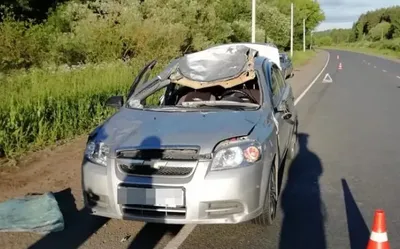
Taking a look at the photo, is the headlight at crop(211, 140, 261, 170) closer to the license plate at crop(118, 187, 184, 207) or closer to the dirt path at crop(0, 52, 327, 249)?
the license plate at crop(118, 187, 184, 207)

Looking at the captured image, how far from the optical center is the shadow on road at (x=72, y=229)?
4.35m

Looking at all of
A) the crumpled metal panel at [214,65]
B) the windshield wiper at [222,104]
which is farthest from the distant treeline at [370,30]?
the windshield wiper at [222,104]

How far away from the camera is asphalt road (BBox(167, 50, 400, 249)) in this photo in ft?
14.6

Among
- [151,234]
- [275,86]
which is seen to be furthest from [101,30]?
[151,234]

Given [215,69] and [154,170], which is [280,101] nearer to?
[215,69]

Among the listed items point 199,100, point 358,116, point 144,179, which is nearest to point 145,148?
point 144,179

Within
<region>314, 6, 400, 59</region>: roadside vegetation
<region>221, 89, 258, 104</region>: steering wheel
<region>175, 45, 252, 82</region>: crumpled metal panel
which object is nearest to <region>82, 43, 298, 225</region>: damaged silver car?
<region>221, 89, 258, 104</region>: steering wheel

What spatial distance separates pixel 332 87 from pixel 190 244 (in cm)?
1792

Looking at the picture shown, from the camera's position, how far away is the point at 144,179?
161 inches

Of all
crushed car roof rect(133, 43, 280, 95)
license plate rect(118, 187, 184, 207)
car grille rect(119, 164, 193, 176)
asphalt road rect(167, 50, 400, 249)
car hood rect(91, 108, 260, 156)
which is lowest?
asphalt road rect(167, 50, 400, 249)

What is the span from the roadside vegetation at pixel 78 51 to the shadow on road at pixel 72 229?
2.44m

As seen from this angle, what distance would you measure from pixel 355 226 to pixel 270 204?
2.75ft

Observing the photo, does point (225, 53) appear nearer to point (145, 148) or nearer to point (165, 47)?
point (145, 148)

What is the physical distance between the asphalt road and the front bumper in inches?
13.8
